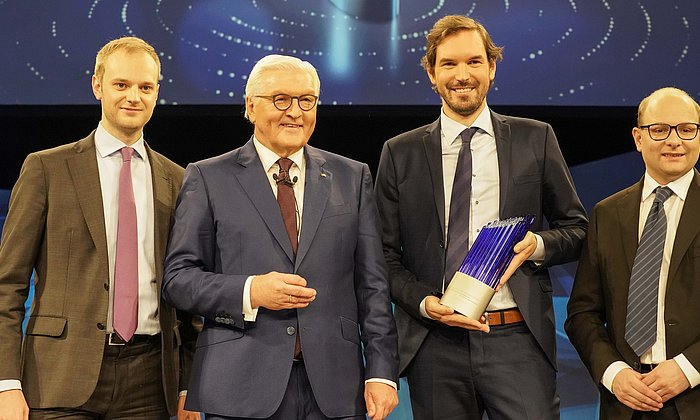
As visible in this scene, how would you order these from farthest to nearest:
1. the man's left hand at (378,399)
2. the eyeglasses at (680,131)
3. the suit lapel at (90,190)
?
the eyeglasses at (680,131) → the suit lapel at (90,190) → the man's left hand at (378,399)

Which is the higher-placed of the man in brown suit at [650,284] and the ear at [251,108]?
the ear at [251,108]

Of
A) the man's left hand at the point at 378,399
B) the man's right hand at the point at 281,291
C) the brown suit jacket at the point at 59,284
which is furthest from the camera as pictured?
the brown suit jacket at the point at 59,284

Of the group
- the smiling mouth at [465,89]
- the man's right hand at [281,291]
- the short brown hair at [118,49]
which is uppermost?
the short brown hair at [118,49]

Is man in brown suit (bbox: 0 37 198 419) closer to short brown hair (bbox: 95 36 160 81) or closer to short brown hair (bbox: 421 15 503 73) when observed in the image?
short brown hair (bbox: 95 36 160 81)

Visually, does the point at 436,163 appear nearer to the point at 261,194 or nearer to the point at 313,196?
the point at 313,196

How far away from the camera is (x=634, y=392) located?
2.71 m

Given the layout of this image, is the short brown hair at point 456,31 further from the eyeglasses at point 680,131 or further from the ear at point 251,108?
the ear at point 251,108

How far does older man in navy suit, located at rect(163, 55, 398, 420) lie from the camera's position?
2.53 meters

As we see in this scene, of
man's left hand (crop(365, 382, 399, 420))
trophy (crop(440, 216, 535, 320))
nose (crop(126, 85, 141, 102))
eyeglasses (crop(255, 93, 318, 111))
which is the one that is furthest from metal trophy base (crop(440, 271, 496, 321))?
nose (crop(126, 85, 141, 102))

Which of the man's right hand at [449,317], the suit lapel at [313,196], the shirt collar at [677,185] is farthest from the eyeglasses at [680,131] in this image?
the suit lapel at [313,196]

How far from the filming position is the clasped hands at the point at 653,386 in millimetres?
2686

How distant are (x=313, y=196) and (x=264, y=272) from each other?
0.92 feet

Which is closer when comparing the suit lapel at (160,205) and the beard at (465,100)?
the suit lapel at (160,205)

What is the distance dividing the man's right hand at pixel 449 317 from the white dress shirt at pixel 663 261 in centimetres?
47
